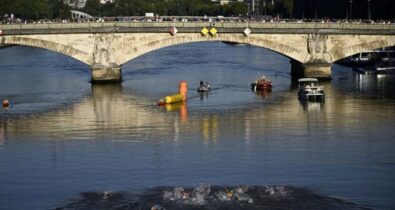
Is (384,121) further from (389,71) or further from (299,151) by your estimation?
(389,71)

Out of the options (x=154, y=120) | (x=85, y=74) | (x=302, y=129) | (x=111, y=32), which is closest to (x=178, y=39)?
(x=111, y=32)

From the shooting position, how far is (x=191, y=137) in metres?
53.4

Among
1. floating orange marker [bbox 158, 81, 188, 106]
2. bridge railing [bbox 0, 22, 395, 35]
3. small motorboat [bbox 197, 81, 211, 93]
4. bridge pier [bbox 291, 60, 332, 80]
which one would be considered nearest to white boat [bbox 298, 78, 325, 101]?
small motorboat [bbox 197, 81, 211, 93]

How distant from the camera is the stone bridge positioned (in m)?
77.2

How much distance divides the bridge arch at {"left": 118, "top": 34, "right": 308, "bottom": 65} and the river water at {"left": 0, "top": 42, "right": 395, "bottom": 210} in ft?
8.02

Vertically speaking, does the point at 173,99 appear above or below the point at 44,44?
below

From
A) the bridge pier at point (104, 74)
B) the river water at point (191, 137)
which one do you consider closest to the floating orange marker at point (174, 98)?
the river water at point (191, 137)

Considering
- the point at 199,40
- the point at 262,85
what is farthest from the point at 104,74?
the point at 262,85

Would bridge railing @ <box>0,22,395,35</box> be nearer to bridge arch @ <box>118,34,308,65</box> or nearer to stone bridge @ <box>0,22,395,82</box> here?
stone bridge @ <box>0,22,395,82</box>

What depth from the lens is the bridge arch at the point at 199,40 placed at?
78.2 meters

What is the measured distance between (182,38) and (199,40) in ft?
4.46

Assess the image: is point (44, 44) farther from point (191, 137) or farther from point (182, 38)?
point (191, 137)

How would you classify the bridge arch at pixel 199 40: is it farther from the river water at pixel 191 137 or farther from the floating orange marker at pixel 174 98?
the floating orange marker at pixel 174 98

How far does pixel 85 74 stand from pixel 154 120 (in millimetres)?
29464
